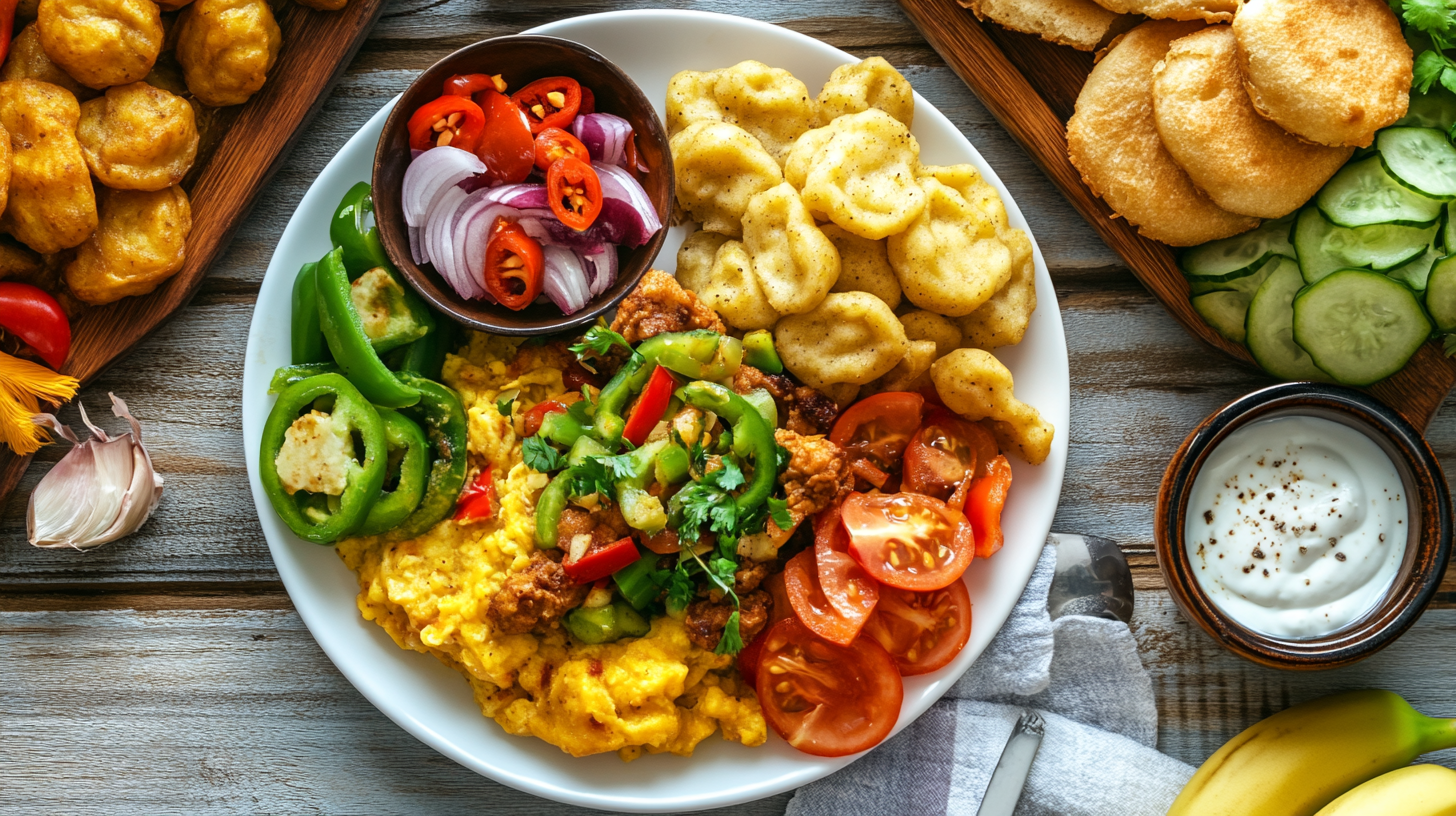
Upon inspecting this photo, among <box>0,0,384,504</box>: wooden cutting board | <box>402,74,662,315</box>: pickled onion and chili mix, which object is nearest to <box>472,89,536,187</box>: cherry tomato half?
<box>402,74,662,315</box>: pickled onion and chili mix

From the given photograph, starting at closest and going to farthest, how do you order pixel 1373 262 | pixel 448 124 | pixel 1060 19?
pixel 448 124, pixel 1373 262, pixel 1060 19

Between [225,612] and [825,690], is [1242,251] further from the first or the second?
[225,612]

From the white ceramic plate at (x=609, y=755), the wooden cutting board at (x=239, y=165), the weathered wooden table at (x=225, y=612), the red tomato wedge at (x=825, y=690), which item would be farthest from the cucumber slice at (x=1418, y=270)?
the wooden cutting board at (x=239, y=165)

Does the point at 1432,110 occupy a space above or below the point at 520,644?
above

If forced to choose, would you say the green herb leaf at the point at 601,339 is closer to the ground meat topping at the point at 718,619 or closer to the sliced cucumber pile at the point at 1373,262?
the ground meat topping at the point at 718,619

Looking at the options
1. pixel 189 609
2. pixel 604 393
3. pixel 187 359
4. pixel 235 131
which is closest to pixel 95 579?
pixel 189 609

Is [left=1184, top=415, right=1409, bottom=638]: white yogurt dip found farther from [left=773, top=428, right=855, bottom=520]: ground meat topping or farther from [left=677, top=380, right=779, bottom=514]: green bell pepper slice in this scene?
[left=677, top=380, right=779, bottom=514]: green bell pepper slice

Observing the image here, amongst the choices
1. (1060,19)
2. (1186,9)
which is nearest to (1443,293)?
(1186,9)

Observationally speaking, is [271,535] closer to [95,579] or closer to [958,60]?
[95,579]
